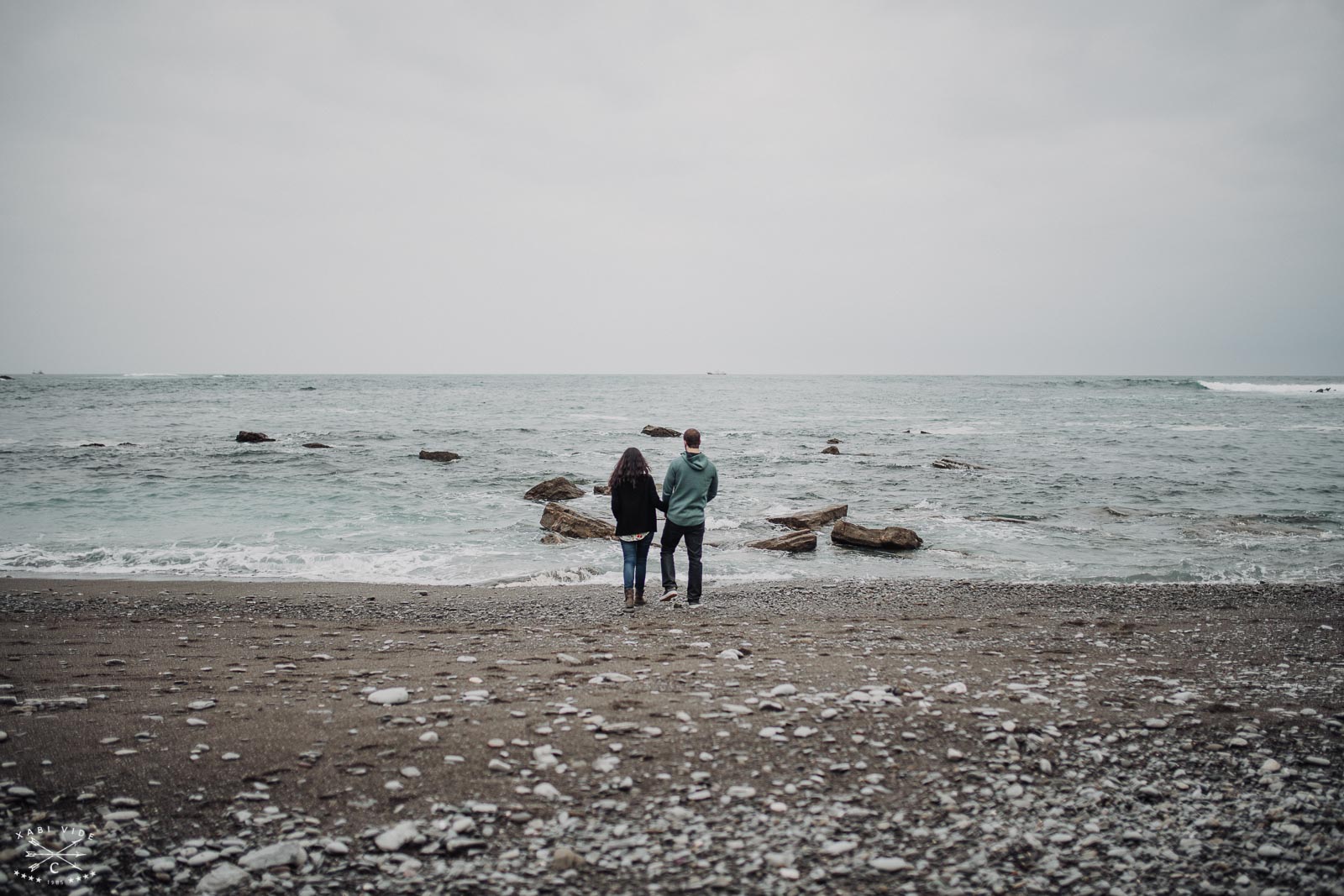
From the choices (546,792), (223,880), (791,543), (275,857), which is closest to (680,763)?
(546,792)

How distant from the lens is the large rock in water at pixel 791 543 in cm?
1661

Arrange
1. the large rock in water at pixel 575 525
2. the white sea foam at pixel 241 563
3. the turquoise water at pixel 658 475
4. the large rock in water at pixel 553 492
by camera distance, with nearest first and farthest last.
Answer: the white sea foam at pixel 241 563
the turquoise water at pixel 658 475
the large rock in water at pixel 575 525
the large rock in water at pixel 553 492

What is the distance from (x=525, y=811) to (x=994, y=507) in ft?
69.6

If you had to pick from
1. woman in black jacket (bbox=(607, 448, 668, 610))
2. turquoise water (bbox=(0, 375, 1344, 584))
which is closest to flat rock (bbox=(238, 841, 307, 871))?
woman in black jacket (bbox=(607, 448, 668, 610))

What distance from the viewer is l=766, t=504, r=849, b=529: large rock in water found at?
62.1ft

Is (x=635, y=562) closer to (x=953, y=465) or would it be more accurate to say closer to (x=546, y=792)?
(x=546, y=792)

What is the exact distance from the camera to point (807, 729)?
19.1ft

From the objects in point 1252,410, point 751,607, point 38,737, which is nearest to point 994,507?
point 751,607

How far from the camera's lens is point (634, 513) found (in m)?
11.3

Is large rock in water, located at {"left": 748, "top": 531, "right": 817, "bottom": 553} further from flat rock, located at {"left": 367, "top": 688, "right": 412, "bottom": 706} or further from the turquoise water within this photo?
Result: flat rock, located at {"left": 367, "top": 688, "right": 412, "bottom": 706}

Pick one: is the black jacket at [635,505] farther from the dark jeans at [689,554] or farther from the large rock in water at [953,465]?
the large rock in water at [953,465]

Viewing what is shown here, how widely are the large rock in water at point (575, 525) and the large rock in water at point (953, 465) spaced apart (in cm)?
1947

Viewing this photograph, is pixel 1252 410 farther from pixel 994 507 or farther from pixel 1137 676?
pixel 1137 676

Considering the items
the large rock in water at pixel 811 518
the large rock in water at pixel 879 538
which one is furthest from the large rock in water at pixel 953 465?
the large rock in water at pixel 879 538
